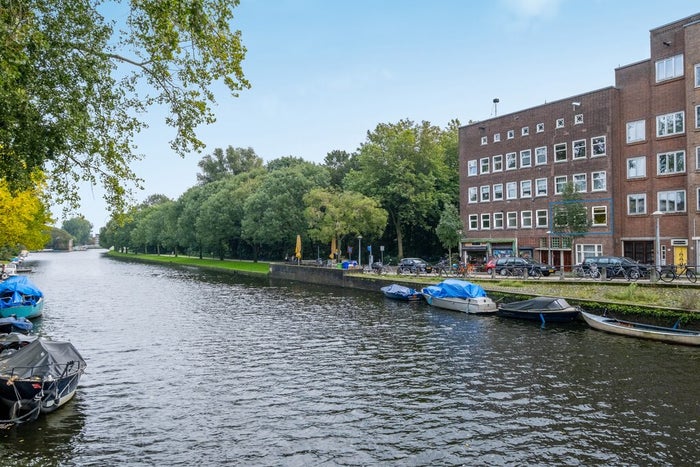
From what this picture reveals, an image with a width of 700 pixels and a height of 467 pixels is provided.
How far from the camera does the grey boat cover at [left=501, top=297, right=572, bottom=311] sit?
31.2 m

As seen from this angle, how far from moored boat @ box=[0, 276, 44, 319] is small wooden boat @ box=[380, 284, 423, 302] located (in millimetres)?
27157

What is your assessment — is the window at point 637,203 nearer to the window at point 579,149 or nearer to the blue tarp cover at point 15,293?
the window at point 579,149

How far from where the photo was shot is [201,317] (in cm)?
3572

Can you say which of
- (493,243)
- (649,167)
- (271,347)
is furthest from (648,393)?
(493,243)

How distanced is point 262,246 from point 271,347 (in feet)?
250

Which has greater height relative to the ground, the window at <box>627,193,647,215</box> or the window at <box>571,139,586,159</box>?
the window at <box>571,139,586,159</box>

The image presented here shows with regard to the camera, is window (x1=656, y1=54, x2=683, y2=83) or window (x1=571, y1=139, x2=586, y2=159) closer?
window (x1=656, y1=54, x2=683, y2=83)

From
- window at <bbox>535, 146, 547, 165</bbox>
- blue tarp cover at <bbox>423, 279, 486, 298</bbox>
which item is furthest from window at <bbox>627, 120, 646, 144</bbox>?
blue tarp cover at <bbox>423, 279, 486, 298</bbox>

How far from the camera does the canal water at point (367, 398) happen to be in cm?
1298

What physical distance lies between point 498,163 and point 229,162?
97.8 meters

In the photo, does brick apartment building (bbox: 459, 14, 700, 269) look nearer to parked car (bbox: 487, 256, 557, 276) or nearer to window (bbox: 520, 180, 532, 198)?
window (bbox: 520, 180, 532, 198)

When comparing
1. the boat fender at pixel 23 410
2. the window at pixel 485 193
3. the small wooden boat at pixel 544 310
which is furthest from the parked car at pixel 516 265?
the boat fender at pixel 23 410

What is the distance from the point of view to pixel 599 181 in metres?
53.1

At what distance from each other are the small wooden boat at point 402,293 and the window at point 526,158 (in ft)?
84.8
